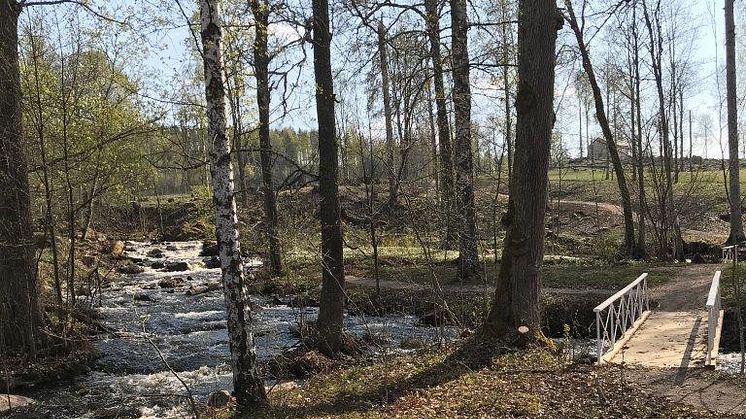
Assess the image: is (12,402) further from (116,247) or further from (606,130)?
(606,130)

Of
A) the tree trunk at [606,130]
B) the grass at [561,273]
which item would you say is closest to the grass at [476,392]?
the grass at [561,273]

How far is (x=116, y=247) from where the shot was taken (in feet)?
83.6

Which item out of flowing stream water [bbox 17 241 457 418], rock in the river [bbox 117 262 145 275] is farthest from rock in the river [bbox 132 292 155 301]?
rock in the river [bbox 117 262 145 275]

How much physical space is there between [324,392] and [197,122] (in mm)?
9134

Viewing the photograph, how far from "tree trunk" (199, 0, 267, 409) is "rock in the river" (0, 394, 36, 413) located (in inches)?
174

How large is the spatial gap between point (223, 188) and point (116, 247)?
2178cm

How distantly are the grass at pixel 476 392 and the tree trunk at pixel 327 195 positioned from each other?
6.07ft

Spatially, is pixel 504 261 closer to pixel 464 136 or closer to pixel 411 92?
pixel 411 92

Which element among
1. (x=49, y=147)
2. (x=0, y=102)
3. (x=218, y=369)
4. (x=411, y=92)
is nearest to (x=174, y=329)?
(x=218, y=369)

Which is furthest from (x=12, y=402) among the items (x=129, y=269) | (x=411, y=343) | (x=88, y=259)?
(x=129, y=269)

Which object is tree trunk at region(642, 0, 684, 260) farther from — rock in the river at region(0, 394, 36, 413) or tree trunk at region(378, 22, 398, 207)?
rock in the river at region(0, 394, 36, 413)

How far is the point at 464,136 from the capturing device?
13750 millimetres

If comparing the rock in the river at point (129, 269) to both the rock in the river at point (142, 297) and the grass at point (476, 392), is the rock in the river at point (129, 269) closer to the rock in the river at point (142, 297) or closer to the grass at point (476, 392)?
the rock in the river at point (142, 297)

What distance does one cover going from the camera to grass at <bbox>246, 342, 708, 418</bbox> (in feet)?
20.7
